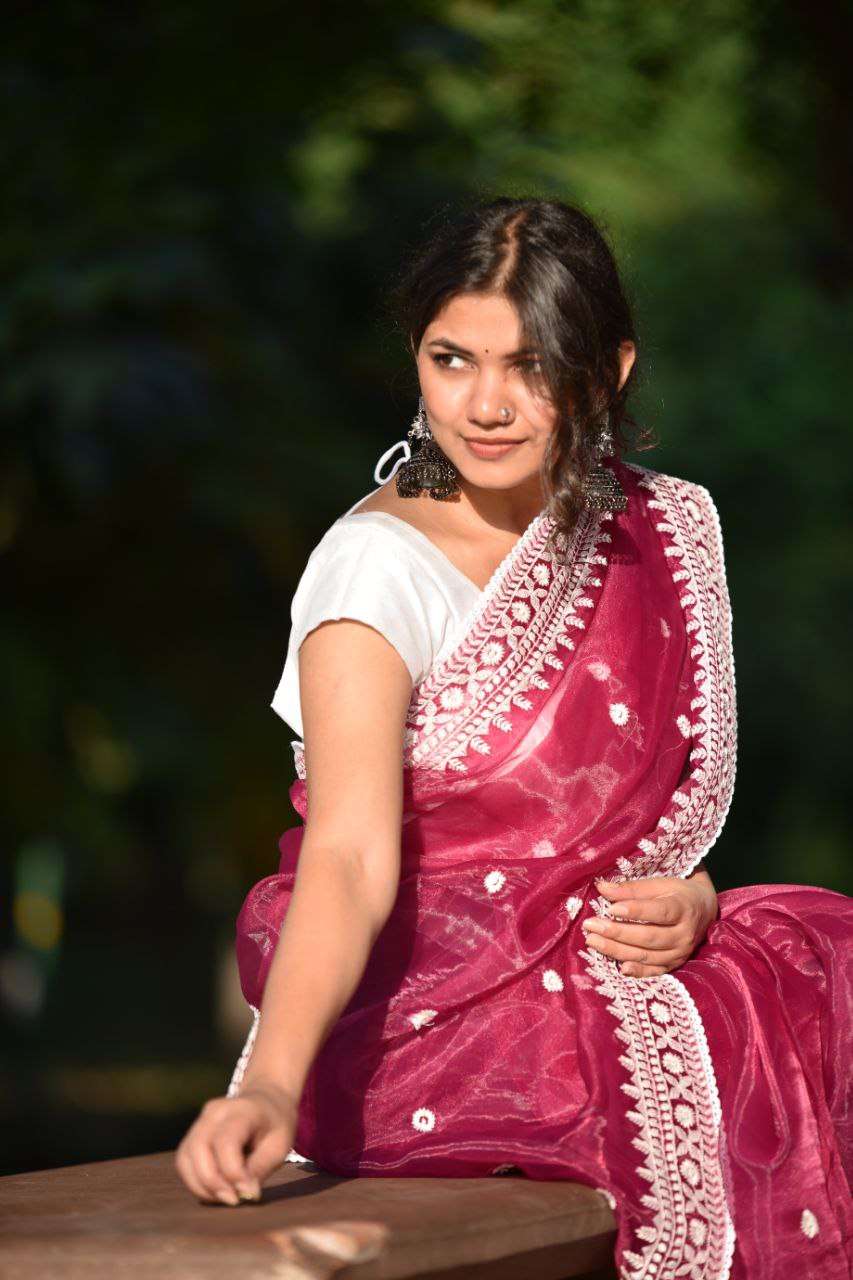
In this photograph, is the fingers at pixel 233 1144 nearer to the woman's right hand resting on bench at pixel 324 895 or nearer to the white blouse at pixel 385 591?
the woman's right hand resting on bench at pixel 324 895

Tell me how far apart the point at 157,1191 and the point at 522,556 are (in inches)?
31.3

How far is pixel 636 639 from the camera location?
217 centimetres

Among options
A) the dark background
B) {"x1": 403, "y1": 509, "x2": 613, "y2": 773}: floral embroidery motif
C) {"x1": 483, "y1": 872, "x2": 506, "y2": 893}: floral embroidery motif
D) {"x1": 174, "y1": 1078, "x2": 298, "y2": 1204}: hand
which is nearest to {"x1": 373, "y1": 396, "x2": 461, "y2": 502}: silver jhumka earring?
{"x1": 403, "y1": 509, "x2": 613, "y2": 773}: floral embroidery motif

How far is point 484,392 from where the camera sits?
200cm

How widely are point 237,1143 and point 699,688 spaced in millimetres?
924

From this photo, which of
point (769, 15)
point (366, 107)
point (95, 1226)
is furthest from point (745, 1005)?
point (769, 15)

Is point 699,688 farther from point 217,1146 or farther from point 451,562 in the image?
point 217,1146

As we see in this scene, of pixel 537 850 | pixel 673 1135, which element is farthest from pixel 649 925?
pixel 673 1135

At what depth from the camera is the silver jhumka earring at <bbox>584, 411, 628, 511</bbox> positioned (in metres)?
2.12

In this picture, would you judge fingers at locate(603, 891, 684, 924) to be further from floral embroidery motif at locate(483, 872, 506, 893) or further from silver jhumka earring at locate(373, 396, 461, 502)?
silver jhumka earring at locate(373, 396, 461, 502)

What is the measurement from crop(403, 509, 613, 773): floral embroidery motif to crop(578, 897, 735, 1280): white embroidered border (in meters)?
0.29

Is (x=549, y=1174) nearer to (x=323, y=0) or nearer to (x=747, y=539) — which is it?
(x=323, y=0)

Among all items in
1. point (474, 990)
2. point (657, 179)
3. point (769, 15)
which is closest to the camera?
point (474, 990)

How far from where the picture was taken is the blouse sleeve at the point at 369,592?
189 cm
